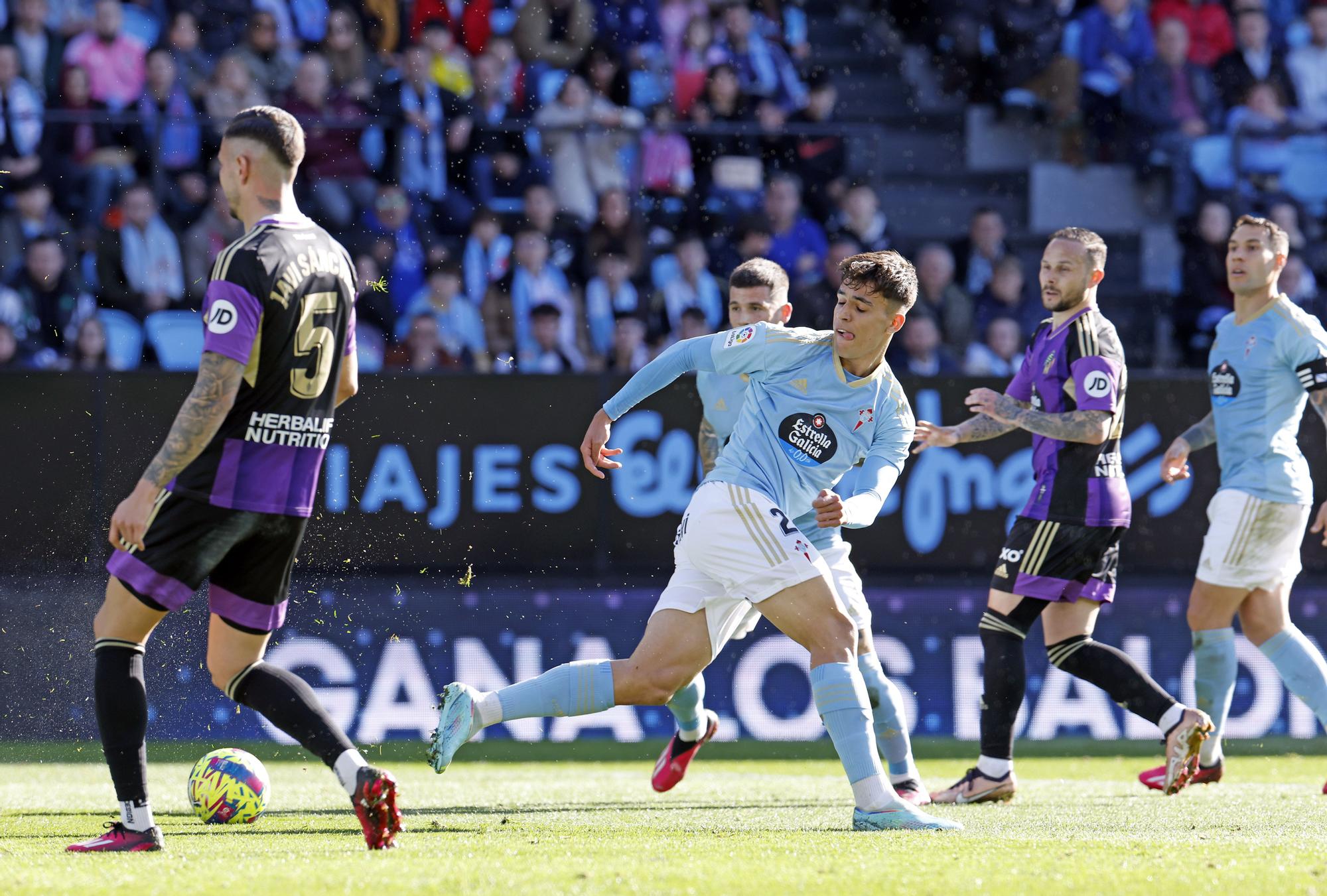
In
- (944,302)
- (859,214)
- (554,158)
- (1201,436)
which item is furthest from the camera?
(859,214)

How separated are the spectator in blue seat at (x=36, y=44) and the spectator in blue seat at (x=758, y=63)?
17.8ft

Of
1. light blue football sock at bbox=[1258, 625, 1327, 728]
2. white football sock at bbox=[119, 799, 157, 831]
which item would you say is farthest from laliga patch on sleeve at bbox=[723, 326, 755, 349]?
light blue football sock at bbox=[1258, 625, 1327, 728]

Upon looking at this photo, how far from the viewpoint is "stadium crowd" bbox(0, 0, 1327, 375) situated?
1115 cm

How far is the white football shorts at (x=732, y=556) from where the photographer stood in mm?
5219

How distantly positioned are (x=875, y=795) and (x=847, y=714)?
267 mm

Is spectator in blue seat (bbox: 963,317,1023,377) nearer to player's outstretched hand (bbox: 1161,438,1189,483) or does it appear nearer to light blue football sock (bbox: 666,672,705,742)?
player's outstretched hand (bbox: 1161,438,1189,483)

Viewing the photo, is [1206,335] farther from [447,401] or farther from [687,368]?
[687,368]

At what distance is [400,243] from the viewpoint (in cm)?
1173

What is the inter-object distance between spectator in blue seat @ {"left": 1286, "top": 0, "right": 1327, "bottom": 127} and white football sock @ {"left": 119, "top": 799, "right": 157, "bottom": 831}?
1319cm

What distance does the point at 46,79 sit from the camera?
12484 millimetres

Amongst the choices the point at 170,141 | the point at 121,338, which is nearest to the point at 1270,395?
the point at 121,338

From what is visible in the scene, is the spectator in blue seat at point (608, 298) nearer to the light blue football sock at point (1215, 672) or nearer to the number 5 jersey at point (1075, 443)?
the number 5 jersey at point (1075, 443)

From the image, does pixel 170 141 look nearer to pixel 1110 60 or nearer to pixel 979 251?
pixel 979 251

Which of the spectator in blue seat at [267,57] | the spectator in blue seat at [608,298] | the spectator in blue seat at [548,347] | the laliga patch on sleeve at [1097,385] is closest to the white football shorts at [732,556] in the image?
the laliga patch on sleeve at [1097,385]
